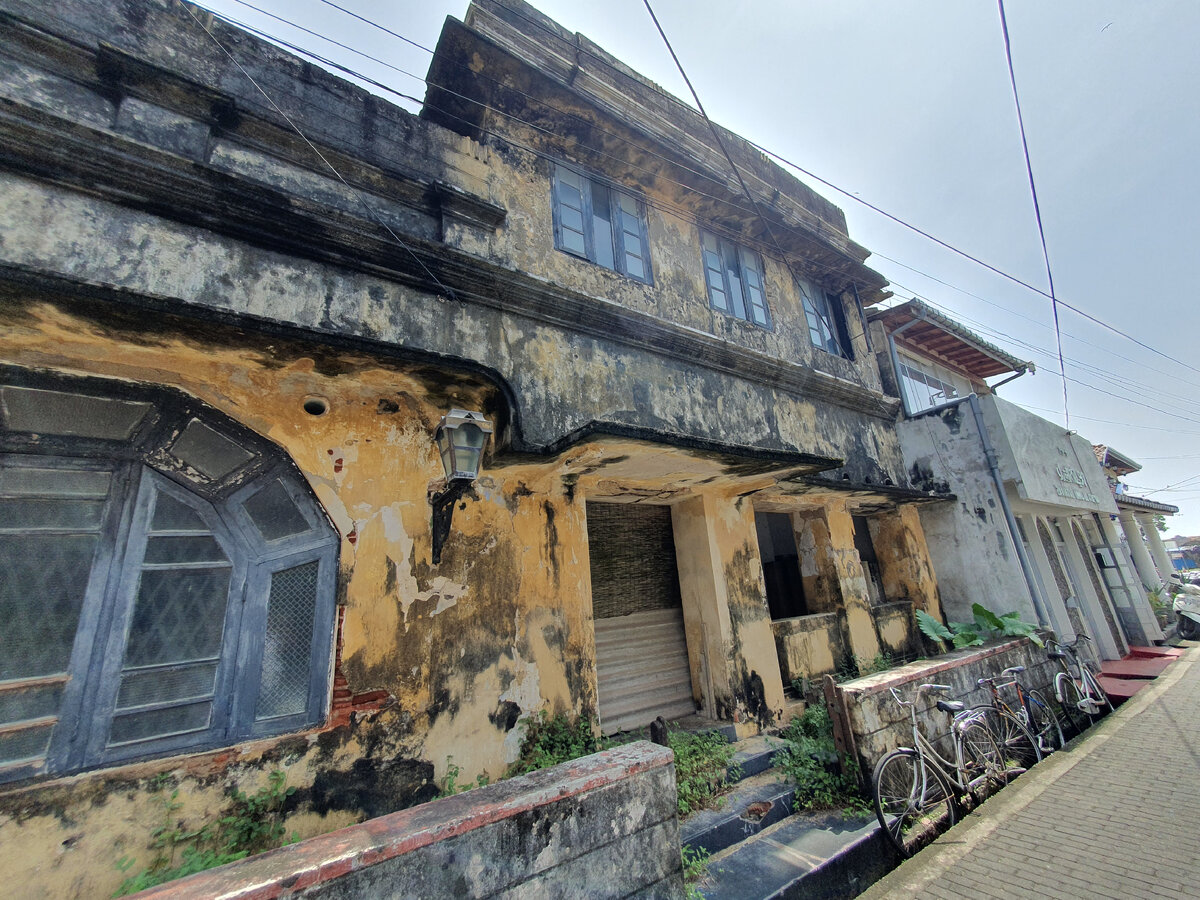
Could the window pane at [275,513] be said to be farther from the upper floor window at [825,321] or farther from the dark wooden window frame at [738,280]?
the upper floor window at [825,321]

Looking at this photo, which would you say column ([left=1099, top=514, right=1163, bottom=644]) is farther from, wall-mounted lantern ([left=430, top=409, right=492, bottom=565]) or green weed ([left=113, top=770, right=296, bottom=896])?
green weed ([left=113, top=770, right=296, bottom=896])

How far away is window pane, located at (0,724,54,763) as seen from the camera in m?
2.79

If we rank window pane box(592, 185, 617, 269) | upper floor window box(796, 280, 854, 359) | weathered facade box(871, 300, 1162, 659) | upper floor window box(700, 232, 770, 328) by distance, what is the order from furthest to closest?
1. upper floor window box(796, 280, 854, 359)
2. weathered facade box(871, 300, 1162, 659)
3. upper floor window box(700, 232, 770, 328)
4. window pane box(592, 185, 617, 269)

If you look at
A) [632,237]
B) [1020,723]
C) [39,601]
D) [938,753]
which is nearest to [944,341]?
[1020,723]

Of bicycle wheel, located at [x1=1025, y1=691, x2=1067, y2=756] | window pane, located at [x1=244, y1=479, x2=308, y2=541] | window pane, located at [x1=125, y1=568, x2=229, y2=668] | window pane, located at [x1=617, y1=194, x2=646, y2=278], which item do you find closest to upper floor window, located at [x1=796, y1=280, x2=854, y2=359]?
window pane, located at [x1=617, y1=194, x2=646, y2=278]

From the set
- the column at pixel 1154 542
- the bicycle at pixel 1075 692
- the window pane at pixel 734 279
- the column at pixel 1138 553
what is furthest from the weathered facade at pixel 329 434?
the column at pixel 1154 542

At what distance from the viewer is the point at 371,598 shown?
12.8 feet

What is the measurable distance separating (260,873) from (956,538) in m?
10.9

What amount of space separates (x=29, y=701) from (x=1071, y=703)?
11.8m

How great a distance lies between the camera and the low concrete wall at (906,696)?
15.4 feet

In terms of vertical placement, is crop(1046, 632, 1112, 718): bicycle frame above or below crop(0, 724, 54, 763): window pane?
below

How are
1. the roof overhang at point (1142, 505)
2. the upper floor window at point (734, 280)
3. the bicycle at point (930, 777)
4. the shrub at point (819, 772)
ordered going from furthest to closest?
the roof overhang at point (1142, 505)
the upper floor window at point (734, 280)
the shrub at point (819, 772)
the bicycle at point (930, 777)

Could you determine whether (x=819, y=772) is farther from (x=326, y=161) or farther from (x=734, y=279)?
(x=326, y=161)

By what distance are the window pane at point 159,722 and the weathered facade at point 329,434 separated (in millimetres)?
17
